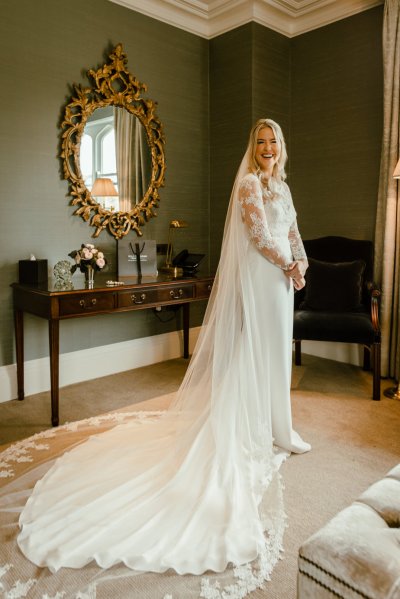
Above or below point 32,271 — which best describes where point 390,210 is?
above

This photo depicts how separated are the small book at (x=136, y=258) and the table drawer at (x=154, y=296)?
33 centimetres

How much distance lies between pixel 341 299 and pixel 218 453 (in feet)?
6.95

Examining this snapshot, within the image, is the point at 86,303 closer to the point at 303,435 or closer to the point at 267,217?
the point at 267,217

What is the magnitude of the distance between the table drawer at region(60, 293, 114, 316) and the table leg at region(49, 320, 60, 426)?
0.10 meters

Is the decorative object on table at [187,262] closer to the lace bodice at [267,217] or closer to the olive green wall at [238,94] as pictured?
the olive green wall at [238,94]

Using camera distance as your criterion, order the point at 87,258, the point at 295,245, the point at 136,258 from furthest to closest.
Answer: the point at 136,258
the point at 87,258
the point at 295,245

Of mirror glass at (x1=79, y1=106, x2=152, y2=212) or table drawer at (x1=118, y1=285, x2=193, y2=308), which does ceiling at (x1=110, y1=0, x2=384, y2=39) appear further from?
table drawer at (x1=118, y1=285, x2=193, y2=308)

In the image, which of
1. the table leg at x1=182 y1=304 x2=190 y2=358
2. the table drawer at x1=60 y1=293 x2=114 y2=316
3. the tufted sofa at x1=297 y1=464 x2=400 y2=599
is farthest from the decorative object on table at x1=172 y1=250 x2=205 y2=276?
the tufted sofa at x1=297 y1=464 x2=400 y2=599

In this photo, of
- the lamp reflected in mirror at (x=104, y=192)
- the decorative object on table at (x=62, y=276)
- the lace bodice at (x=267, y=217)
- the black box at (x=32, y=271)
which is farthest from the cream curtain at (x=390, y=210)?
the black box at (x=32, y=271)

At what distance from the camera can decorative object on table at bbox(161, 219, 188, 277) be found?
4.20 meters

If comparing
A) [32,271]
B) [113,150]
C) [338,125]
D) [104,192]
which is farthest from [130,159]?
[338,125]

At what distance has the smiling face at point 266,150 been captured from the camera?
8.71ft

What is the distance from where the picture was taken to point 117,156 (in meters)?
4.06

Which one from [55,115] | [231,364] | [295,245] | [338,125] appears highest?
[338,125]
